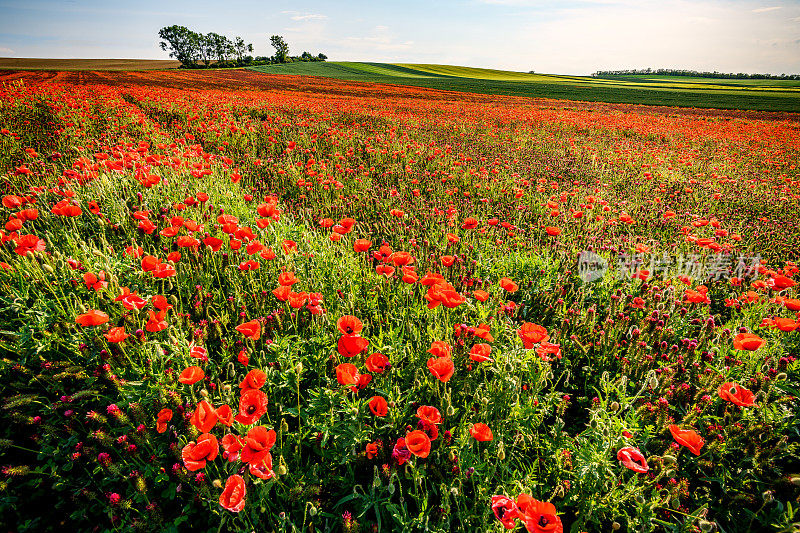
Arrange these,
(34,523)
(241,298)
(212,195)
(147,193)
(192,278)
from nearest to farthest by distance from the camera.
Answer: (34,523) < (241,298) < (192,278) < (147,193) < (212,195)

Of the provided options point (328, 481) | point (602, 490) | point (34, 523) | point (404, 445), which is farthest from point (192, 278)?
point (602, 490)

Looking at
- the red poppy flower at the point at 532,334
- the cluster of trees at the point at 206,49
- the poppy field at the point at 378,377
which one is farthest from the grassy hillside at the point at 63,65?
the red poppy flower at the point at 532,334

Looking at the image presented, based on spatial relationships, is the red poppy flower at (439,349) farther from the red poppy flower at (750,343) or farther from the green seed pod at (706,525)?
the red poppy flower at (750,343)

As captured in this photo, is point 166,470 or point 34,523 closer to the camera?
point 34,523

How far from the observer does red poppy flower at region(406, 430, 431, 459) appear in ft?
4.87

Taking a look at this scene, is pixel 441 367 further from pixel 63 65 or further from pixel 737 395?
pixel 63 65

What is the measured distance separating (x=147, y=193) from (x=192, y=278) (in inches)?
71.8

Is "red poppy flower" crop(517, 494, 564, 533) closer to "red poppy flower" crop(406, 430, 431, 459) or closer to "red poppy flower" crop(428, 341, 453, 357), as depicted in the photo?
"red poppy flower" crop(406, 430, 431, 459)

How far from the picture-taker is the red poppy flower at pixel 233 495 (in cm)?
→ 127

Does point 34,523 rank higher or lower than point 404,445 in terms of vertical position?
lower

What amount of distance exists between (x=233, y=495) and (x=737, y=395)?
238 cm

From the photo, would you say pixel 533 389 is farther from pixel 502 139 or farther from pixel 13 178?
pixel 502 139

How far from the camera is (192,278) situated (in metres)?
3.03

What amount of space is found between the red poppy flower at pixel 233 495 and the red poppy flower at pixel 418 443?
2.21ft
